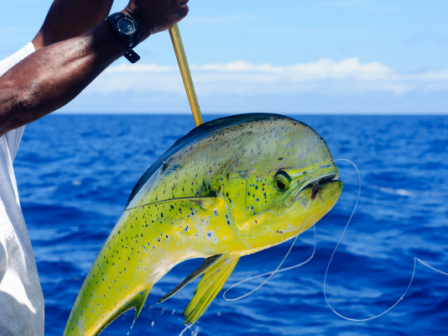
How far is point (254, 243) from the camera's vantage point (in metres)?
1.09

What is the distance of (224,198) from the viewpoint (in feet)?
3.56

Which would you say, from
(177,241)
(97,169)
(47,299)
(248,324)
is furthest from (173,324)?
(97,169)

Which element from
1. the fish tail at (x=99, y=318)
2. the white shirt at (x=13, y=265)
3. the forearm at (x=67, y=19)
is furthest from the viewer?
the forearm at (x=67, y=19)

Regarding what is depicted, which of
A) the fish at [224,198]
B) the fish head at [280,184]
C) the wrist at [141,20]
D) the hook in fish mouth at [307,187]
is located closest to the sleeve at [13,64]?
the wrist at [141,20]

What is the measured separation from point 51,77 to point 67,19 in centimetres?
105

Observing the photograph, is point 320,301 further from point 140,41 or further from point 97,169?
point 97,169

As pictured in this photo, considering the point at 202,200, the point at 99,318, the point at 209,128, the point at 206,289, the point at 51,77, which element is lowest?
the point at 99,318

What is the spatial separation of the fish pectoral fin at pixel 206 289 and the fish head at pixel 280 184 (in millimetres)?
101

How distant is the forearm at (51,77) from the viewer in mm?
1043

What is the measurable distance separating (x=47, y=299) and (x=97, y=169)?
12757 millimetres

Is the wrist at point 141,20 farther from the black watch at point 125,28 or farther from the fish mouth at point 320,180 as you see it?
the fish mouth at point 320,180

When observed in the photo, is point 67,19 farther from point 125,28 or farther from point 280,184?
point 280,184

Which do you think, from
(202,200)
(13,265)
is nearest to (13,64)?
(13,265)

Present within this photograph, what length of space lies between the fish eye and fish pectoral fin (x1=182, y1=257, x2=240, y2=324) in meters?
0.23
